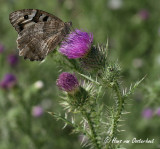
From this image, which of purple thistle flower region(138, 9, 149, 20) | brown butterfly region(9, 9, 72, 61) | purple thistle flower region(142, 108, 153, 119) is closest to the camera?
brown butterfly region(9, 9, 72, 61)

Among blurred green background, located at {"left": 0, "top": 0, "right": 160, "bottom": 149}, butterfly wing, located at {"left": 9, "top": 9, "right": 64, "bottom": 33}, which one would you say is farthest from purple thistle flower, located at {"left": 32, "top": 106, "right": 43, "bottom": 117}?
butterfly wing, located at {"left": 9, "top": 9, "right": 64, "bottom": 33}

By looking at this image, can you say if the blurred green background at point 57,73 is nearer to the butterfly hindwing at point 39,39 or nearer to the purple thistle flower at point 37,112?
the purple thistle flower at point 37,112

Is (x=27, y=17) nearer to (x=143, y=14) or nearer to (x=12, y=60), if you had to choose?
(x=12, y=60)

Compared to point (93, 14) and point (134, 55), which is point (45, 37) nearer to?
point (134, 55)

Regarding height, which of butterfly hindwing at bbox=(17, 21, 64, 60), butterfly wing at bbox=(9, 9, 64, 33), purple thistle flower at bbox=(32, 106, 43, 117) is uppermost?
butterfly wing at bbox=(9, 9, 64, 33)

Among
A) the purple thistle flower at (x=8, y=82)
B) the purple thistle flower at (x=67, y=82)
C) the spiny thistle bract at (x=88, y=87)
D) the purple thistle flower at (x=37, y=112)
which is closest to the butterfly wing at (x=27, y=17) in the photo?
the spiny thistle bract at (x=88, y=87)

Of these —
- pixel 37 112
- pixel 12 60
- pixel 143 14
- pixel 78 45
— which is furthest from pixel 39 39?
pixel 143 14

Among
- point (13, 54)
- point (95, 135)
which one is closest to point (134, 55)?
point (13, 54)

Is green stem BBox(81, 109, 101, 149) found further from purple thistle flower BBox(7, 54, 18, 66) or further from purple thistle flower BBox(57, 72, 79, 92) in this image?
purple thistle flower BBox(7, 54, 18, 66)
